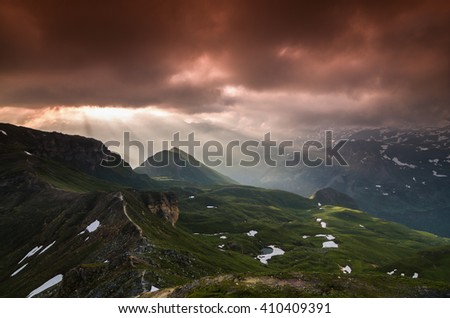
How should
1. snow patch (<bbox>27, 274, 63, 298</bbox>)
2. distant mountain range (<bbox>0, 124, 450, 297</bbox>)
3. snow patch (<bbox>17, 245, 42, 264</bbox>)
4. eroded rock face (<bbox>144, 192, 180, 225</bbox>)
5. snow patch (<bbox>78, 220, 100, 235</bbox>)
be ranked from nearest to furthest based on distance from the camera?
distant mountain range (<bbox>0, 124, 450, 297</bbox>), snow patch (<bbox>27, 274, 63, 298</bbox>), snow patch (<bbox>78, 220, 100, 235</bbox>), snow patch (<bbox>17, 245, 42, 264</bbox>), eroded rock face (<bbox>144, 192, 180, 225</bbox>)

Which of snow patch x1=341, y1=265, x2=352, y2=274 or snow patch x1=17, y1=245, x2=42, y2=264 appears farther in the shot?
snow patch x1=341, y1=265, x2=352, y2=274

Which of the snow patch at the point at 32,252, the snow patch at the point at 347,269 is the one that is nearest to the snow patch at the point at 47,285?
the snow patch at the point at 32,252

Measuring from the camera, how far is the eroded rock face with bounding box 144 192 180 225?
169900mm

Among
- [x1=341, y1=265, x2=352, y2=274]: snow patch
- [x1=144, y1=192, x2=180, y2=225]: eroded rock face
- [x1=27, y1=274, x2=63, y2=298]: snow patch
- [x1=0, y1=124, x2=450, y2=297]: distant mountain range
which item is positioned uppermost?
[x1=144, y1=192, x2=180, y2=225]: eroded rock face

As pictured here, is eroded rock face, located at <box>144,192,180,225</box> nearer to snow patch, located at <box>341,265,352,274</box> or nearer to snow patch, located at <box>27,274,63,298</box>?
snow patch, located at <box>27,274,63,298</box>

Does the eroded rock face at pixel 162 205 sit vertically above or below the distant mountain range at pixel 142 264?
above

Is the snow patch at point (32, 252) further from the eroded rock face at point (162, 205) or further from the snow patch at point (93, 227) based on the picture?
the eroded rock face at point (162, 205)

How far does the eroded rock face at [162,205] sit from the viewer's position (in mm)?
169900

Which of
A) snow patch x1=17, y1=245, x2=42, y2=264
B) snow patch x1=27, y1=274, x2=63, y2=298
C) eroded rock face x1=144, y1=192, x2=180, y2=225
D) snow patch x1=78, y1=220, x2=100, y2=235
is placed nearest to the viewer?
snow patch x1=27, y1=274, x2=63, y2=298

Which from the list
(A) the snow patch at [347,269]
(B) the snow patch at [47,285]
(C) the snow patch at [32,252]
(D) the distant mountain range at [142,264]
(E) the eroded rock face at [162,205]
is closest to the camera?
(D) the distant mountain range at [142,264]

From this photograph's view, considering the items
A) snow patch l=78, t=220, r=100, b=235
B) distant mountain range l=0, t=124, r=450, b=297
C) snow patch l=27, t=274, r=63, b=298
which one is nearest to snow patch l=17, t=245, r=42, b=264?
distant mountain range l=0, t=124, r=450, b=297
